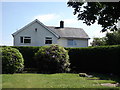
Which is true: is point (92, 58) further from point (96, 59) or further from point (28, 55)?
point (28, 55)

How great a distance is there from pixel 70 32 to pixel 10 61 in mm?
24623

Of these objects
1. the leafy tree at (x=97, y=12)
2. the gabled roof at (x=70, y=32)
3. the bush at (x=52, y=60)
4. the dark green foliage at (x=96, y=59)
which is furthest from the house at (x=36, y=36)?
the leafy tree at (x=97, y=12)

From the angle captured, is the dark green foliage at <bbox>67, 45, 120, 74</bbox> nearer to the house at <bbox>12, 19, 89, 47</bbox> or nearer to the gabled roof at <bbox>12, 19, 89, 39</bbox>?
the house at <bbox>12, 19, 89, 47</bbox>

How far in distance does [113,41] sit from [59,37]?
19.2m

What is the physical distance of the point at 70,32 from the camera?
37906 millimetres

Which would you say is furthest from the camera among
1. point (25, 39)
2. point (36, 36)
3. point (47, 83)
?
point (36, 36)

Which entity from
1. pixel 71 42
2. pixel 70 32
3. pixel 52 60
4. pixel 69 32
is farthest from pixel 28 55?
pixel 70 32

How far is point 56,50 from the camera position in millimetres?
16875

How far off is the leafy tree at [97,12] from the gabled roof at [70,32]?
2728 cm

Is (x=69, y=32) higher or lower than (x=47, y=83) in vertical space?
higher

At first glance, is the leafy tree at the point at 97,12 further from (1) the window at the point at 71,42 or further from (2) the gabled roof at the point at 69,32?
(1) the window at the point at 71,42

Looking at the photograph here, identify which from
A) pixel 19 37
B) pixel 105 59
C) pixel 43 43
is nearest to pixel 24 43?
pixel 19 37

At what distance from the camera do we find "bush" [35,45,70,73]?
16422 mm

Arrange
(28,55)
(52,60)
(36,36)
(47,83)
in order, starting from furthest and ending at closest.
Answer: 1. (36,36)
2. (28,55)
3. (52,60)
4. (47,83)
